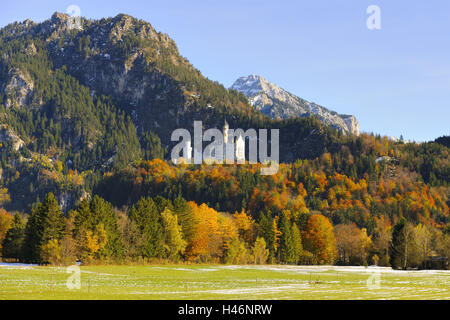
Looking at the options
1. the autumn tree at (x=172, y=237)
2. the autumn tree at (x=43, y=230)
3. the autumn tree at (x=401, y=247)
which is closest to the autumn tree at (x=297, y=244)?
the autumn tree at (x=401, y=247)

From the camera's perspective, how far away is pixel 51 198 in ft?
444

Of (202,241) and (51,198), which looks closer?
(51,198)

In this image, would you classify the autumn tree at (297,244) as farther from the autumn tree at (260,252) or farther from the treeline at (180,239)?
the autumn tree at (260,252)

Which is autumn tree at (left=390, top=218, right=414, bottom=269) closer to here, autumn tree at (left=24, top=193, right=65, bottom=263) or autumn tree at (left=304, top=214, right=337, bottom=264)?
autumn tree at (left=304, top=214, right=337, bottom=264)

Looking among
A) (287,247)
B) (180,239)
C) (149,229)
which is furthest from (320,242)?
(149,229)

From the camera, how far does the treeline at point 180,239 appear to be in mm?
129788

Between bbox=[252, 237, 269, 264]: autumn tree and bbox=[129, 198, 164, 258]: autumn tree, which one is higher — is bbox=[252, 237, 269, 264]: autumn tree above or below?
below

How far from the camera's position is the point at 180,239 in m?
153

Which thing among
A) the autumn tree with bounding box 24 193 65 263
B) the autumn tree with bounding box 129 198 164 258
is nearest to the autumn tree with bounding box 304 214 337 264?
the autumn tree with bounding box 129 198 164 258

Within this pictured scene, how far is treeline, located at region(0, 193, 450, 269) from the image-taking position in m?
130
